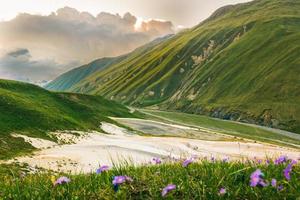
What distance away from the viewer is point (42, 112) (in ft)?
220

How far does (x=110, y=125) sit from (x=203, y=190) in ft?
268

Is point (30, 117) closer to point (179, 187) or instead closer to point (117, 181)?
point (179, 187)

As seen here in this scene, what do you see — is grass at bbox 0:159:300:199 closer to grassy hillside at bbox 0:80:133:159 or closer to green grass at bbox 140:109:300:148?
grassy hillside at bbox 0:80:133:159

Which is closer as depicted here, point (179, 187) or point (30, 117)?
point (179, 187)

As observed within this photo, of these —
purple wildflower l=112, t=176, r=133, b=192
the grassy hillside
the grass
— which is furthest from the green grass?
purple wildflower l=112, t=176, r=133, b=192

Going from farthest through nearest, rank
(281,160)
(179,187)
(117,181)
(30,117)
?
(30,117)
(281,160)
(179,187)
(117,181)

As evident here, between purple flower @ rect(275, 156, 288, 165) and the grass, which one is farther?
purple flower @ rect(275, 156, 288, 165)

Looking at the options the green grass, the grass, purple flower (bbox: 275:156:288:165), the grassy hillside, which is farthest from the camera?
the green grass

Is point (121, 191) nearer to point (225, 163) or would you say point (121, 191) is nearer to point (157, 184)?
point (157, 184)

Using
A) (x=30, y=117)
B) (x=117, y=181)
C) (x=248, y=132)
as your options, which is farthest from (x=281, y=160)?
(x=248, y=132)

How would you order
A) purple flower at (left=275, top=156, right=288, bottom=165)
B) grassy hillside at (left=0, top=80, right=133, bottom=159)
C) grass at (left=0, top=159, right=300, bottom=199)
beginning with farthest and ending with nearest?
grassy hillside at (left=0, top=80, right=133, bottom=159) < purple flower at (left=275, top=156, right=288, bottom=165) < grass at (left=0, top=159, right=300, bottom=199)

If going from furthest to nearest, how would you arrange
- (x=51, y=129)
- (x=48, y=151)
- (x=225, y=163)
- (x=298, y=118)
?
1. (x=298, y=118)
2. (x=51, y=129)
3. (x=48, y=151)
4. (x=225, y=163)

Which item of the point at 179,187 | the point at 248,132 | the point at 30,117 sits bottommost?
the point at 248,132

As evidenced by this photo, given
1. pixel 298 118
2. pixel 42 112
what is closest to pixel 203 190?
pixel 42 112
